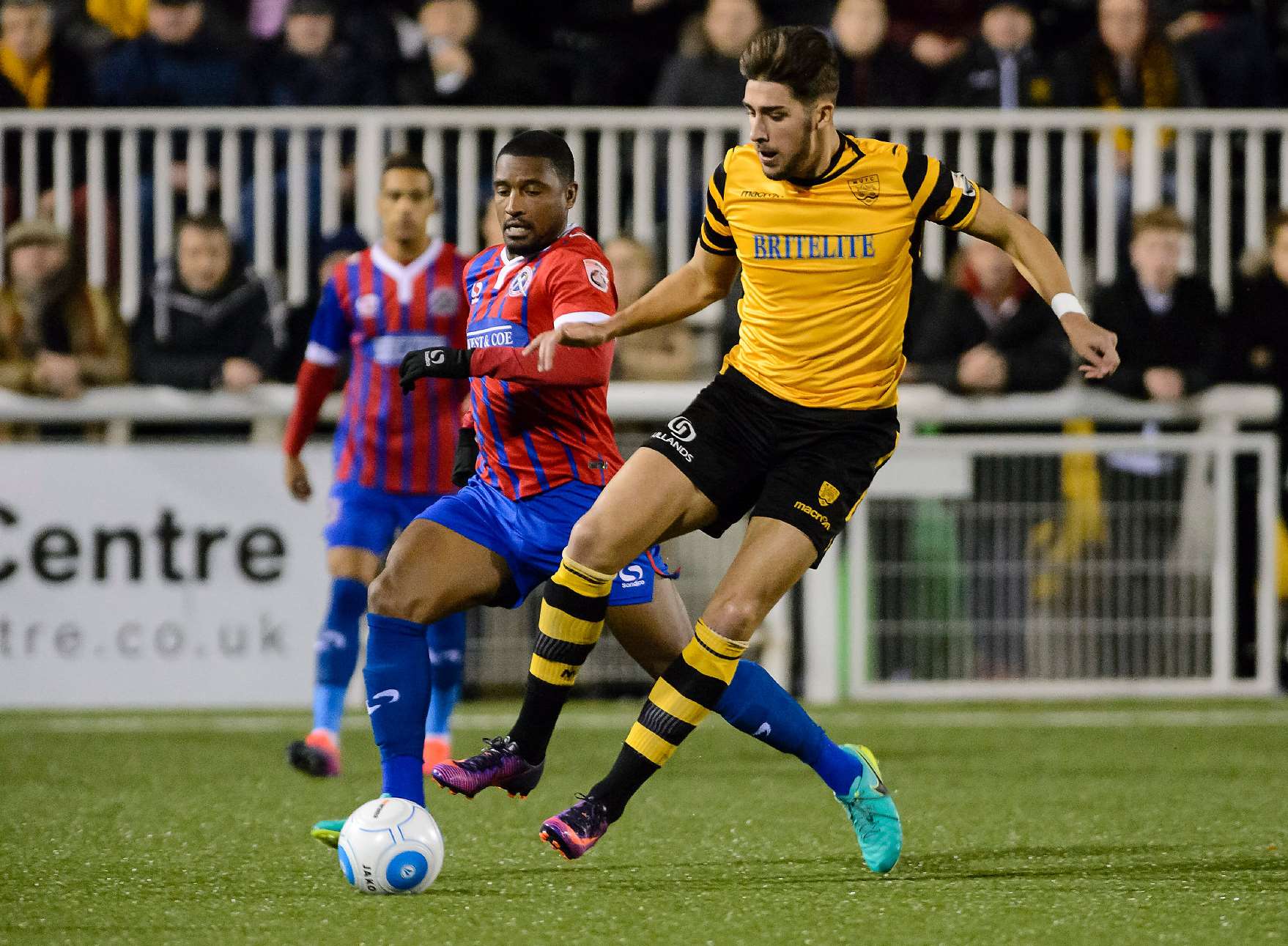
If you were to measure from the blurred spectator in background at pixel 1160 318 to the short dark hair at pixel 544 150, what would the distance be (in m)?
4.40

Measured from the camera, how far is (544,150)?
5.18m

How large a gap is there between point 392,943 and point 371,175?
6.05m

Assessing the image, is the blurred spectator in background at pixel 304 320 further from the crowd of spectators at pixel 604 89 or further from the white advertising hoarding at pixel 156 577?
the white advertising hoarding at pixel 156 577

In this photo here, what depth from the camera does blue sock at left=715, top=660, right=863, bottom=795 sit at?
5.00 metres

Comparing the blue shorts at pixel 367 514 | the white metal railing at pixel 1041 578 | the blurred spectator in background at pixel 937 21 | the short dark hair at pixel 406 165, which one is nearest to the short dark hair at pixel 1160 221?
the white metal railing at pixel 1041 578

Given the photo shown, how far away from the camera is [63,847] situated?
17.5 ft

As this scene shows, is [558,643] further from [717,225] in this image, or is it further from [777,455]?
[717,225]

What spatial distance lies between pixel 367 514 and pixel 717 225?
2.50 metres

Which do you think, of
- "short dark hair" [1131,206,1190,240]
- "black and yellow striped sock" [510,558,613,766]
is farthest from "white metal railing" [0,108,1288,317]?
"black and yellow striped sock" [510,558,613,766]

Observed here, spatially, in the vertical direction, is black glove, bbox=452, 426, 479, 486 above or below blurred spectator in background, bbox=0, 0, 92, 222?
below

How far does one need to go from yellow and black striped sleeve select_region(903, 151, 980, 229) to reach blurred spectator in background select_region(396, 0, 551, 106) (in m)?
5.38

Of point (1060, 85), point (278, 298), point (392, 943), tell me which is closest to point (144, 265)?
point (278, 298)

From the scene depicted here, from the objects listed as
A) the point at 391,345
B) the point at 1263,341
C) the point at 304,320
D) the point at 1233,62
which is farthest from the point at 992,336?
the point at 391,345

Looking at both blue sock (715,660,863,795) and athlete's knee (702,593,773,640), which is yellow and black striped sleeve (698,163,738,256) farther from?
blue sock (715,660,863,795)
